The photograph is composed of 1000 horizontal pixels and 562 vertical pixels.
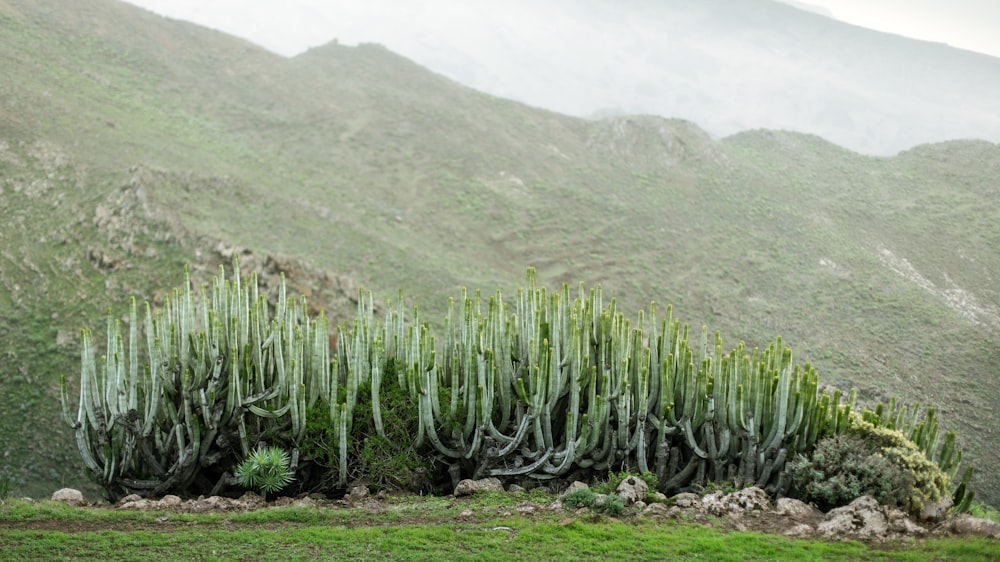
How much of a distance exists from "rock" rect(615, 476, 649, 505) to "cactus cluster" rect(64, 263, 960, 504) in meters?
0.74

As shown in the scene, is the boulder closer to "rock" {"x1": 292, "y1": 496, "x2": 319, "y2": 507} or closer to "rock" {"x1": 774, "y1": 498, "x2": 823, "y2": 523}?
"rock" {"x1": 774, "y1": 498, "x2": 823, "y2": 523}

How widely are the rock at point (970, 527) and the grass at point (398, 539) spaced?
35 cm

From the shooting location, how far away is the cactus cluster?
11.1 m

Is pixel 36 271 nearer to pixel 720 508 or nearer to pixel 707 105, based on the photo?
pixel 720 508

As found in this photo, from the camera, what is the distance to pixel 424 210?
30.2 meters

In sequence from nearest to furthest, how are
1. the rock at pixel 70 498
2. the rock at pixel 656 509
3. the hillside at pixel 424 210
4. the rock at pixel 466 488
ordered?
the rock at pixel 656 509 < the rock at pixel 70 498 < the rock at pixel 466 488 < the hillside at pixel 424 210

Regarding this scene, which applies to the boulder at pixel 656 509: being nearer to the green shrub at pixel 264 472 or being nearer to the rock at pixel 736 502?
the rock at pixel 736 502

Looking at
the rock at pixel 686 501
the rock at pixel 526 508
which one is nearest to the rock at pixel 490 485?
the rock at pixel 526 508

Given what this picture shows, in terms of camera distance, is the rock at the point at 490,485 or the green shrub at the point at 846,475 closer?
the green shrub at the point at 846,475

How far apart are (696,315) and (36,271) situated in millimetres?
17693

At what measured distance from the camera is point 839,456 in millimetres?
10516

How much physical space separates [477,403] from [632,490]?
2.42 metres

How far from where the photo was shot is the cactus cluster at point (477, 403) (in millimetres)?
11125

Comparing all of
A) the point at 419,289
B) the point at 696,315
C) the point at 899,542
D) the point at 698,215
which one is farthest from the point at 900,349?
the point at 899,542
